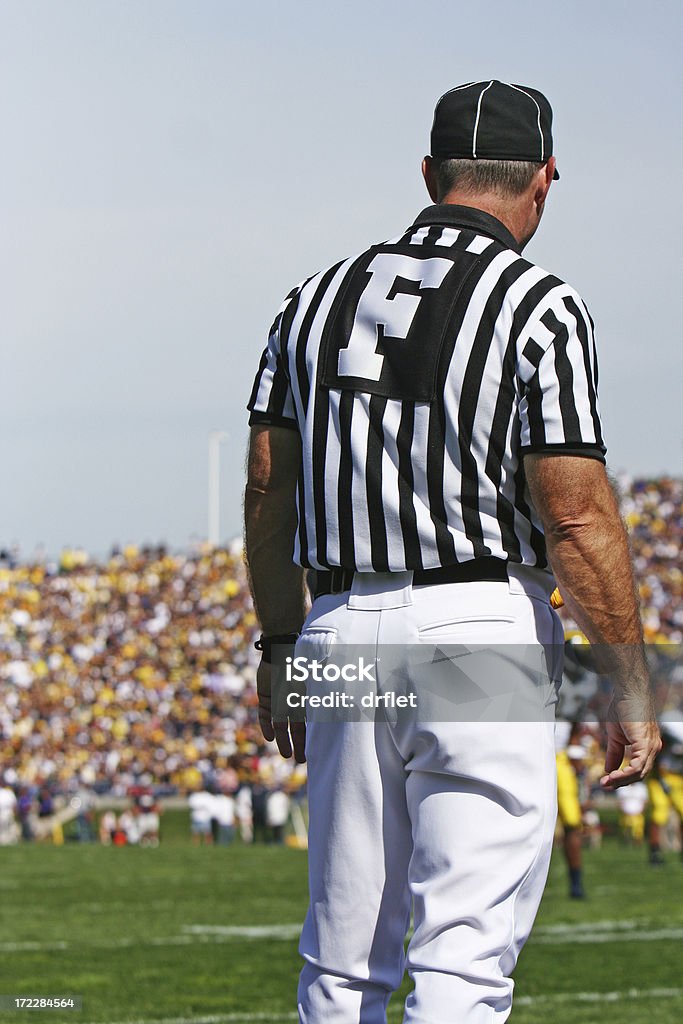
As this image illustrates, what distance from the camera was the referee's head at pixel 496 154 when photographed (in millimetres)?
3080

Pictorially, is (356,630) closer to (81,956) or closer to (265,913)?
(81,956)

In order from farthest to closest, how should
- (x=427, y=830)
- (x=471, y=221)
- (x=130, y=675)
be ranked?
(x=130, y=675)
(x=471, y=221)
(x=427, y=830)

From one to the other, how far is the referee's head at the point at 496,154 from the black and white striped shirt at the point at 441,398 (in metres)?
0.06

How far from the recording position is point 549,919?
11438mm

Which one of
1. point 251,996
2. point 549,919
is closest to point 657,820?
point 549,919

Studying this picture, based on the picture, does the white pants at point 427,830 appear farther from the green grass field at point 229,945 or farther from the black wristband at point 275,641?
the green grass field at point 229,945

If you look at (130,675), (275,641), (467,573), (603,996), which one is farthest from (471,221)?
(130,675)

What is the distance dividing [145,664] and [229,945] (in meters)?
29.2

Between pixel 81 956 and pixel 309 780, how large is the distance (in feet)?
22.2

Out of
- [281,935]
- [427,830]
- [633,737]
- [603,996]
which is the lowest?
[281,935]

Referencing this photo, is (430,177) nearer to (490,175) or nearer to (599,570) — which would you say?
(490,175)

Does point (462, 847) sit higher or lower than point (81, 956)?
higher

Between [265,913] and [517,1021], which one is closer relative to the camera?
[517,1021]

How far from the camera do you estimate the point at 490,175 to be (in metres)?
3.10
